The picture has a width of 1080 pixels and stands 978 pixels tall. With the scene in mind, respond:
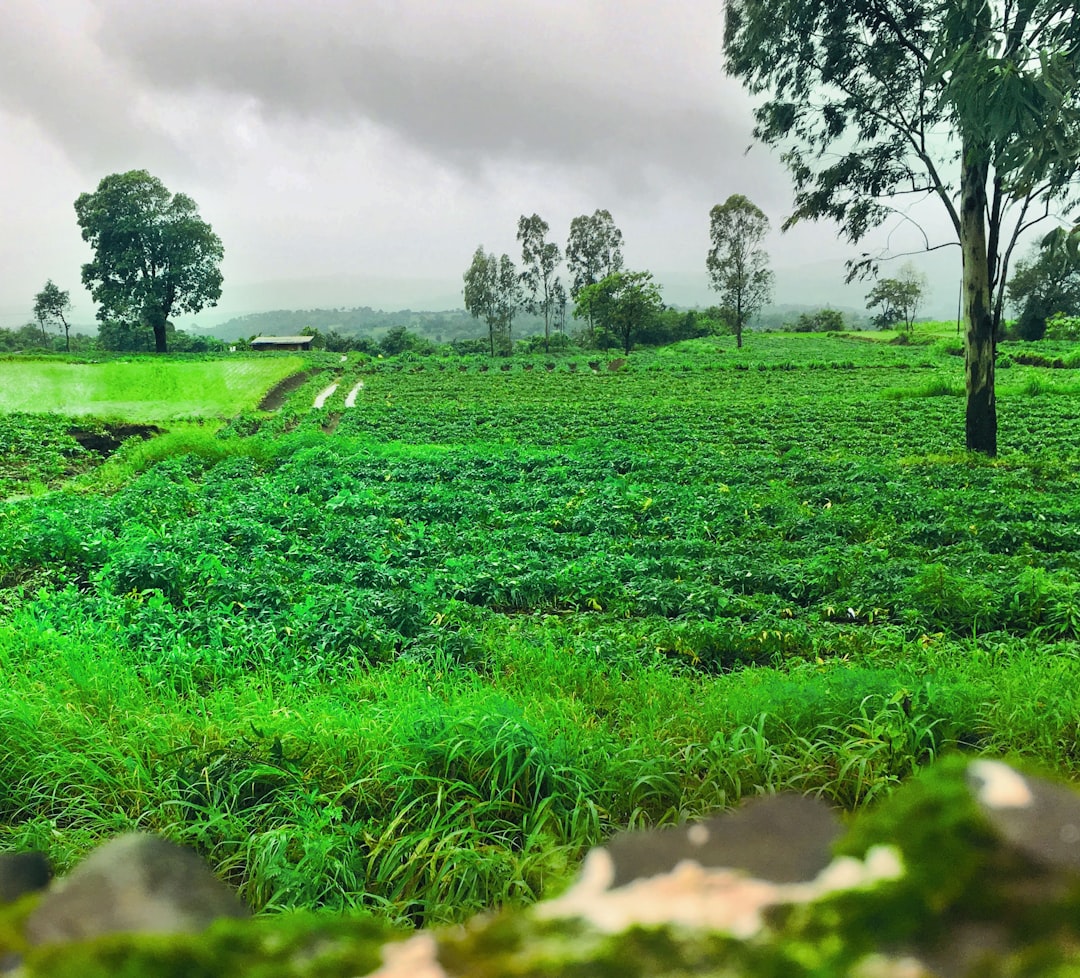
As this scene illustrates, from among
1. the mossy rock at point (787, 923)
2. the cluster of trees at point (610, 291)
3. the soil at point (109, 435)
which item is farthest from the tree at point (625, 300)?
the mossy rock at point (787, 923)

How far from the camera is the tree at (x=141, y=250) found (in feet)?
162

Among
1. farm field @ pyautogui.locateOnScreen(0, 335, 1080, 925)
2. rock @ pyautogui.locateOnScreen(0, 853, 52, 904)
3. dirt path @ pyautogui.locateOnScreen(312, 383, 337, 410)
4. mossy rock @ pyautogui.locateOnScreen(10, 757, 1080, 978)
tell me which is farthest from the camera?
dirt path @ pyautogui.locateOnScreen(312, 383, 337, 410)

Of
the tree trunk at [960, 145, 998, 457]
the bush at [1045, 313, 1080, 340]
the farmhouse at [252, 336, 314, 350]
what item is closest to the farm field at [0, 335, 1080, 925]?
the tree trunk at [960, 145, 998, 457]

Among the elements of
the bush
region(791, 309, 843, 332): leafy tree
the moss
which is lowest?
the moss

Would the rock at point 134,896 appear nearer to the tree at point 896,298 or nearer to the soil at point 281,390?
the soil at point 281,390

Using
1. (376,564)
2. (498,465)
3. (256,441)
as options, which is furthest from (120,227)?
(376,564)

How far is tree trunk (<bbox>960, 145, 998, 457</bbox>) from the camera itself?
451 inches

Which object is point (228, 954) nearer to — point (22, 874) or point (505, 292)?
point (22, 874)

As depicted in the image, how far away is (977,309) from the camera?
1187 cm

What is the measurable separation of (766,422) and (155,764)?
1827cm

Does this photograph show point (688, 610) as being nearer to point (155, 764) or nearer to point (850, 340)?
point (155, 764)

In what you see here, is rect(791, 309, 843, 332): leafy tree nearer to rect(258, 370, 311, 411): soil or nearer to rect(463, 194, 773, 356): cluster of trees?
rect(463, 194, 773, 356): cluster of trees

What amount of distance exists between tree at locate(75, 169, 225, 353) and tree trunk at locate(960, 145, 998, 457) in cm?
5344

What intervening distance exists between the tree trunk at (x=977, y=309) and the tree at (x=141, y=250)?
53.4 m
